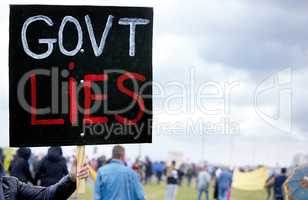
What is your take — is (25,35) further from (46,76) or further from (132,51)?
(132,51)

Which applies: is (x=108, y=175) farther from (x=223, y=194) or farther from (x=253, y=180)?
(x=253, y=180)

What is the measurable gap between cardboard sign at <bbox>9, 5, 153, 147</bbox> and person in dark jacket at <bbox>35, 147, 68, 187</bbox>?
309 inches

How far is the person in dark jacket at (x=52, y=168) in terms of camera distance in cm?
1517

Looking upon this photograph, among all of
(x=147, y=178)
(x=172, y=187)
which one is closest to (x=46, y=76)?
(x=172, y=187)

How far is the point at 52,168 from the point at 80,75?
8037 millimetres

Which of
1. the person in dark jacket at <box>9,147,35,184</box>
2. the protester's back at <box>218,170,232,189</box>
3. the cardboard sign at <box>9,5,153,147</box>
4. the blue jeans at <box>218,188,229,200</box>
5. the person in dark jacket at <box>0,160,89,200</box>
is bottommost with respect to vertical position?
the blue jeans at <box>218,188,229,200</box>

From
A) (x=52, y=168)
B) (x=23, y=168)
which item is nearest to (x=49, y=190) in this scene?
(x=52, y=168)

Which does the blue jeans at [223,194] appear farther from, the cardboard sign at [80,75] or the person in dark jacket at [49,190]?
the person in dark jacket at [49,190]

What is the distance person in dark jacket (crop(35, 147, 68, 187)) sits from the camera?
1517 cm

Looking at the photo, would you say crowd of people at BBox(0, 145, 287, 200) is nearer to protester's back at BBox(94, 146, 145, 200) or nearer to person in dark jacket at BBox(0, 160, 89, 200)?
protester's back at BBox(94, 146, 145, 200)

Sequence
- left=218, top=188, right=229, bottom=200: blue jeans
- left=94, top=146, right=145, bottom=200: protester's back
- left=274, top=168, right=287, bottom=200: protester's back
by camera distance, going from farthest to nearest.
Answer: left=218, top=188, right=229, bottom=200: blue jeans < left=274, top=168, right=287, bottom=200: protester's back < left=94, top=146, right=145, bottom=200: protester's back

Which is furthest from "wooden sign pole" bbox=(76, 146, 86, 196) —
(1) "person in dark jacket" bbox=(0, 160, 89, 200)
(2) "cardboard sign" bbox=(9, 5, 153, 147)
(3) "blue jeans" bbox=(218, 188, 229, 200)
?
(3) "blue jeans" bbox=(218, 188, 229, 200)

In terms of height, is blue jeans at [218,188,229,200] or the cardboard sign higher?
the cardboard sign

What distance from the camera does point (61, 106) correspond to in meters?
7.22
